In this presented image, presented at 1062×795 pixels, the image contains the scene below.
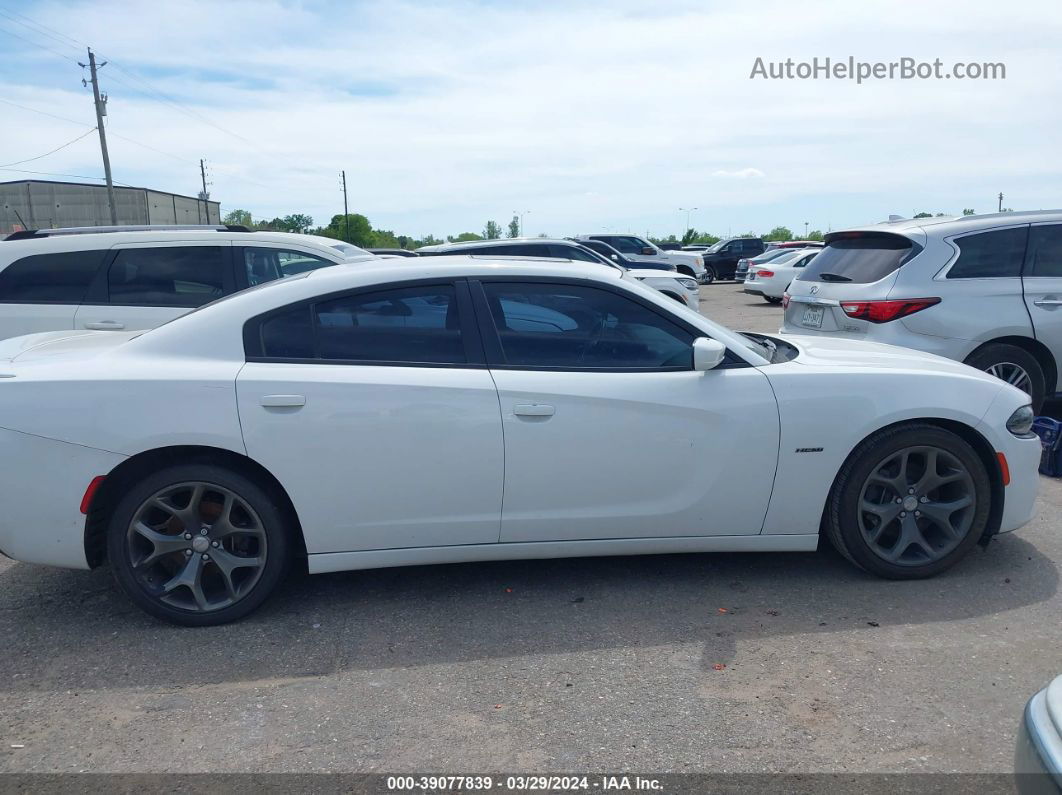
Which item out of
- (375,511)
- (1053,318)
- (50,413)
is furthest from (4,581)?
(1053,318)

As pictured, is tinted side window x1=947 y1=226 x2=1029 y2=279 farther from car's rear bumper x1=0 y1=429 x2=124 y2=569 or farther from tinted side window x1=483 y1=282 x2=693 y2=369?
car's rear bumper x1=0 y1=429 x2=124 y2=569

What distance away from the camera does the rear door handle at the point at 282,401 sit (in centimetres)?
360

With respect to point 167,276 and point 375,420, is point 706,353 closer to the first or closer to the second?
point 375,420

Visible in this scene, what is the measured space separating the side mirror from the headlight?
150 cm

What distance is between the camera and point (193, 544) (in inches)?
145

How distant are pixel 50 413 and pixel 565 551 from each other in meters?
2.26

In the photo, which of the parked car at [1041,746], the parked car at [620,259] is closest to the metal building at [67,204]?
the parked car at [620,259]

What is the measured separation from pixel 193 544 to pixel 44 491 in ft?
2.06

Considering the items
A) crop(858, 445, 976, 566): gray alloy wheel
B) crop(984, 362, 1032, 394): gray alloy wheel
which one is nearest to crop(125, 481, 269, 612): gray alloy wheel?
crop(858, 445, 976, 566): gray alloy wheel

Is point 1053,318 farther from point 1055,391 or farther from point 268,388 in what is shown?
point 268,388

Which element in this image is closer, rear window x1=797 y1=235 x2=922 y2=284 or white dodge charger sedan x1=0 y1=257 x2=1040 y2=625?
white dodge charger sedan x1=0 y1=257 x2=1040 y2=625

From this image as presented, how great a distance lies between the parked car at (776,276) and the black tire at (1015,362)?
558 inches

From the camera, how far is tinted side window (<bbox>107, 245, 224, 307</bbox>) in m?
6.64

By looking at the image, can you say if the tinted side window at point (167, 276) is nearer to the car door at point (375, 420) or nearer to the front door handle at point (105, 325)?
the front door handle at point (105, 325)
